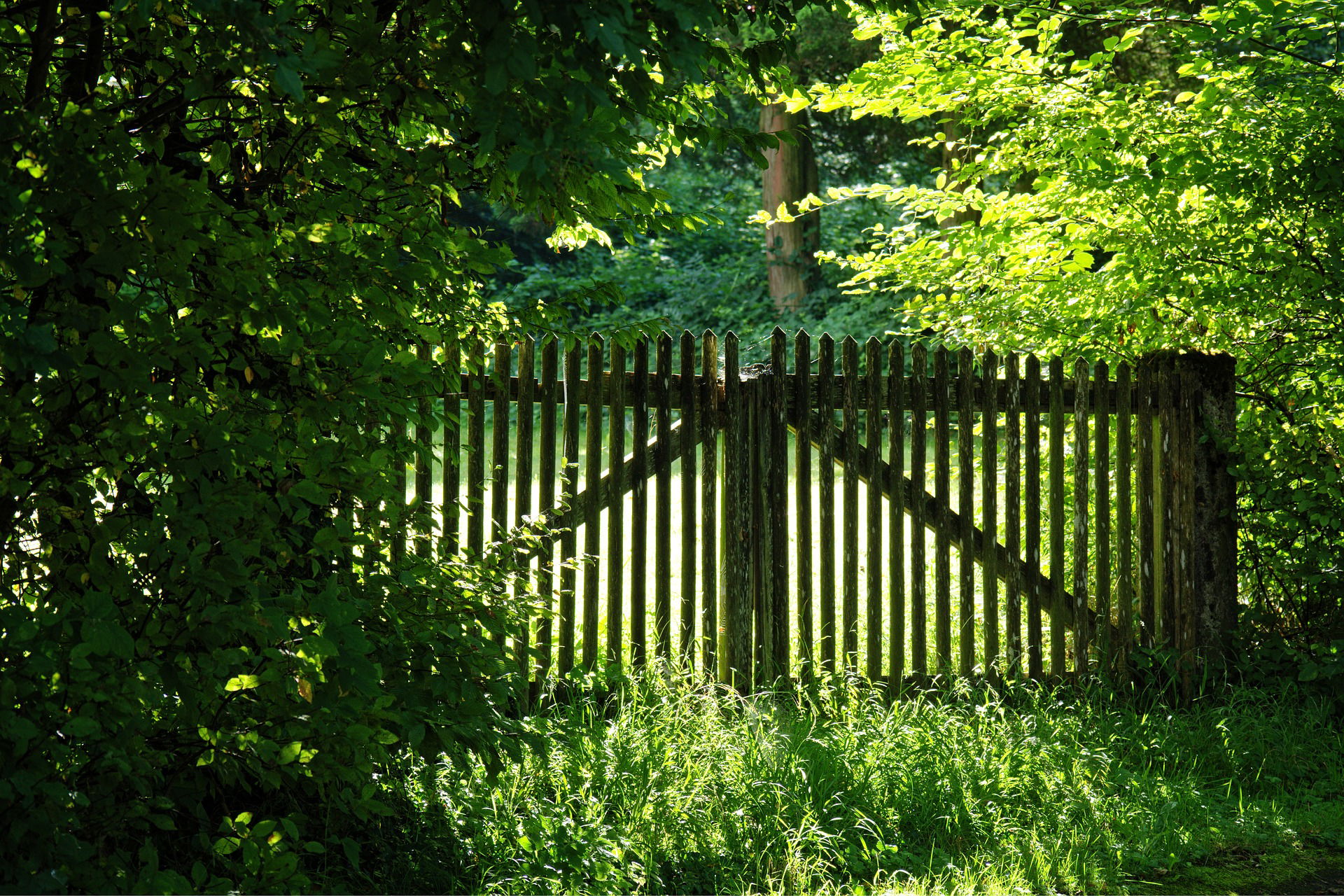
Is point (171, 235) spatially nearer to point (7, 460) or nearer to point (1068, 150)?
point (7, 460)

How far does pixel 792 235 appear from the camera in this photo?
60.3 feet

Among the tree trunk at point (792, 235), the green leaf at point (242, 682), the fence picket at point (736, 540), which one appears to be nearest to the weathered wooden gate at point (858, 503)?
the fence picket at point (736, 540)

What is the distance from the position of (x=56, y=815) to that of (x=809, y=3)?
7.81 feet

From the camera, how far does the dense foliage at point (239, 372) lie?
6.89ft

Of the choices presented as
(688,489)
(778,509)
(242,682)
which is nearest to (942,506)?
(778,509)

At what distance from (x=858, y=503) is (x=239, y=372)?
3.07 metres

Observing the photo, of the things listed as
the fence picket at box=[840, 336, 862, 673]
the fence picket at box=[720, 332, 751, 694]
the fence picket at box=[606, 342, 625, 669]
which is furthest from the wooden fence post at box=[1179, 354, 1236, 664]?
the fence picket at box=[606, 342, 625, 669]

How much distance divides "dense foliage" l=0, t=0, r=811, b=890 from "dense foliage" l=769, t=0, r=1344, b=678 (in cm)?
305

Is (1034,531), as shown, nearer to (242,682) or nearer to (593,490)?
(593,490)

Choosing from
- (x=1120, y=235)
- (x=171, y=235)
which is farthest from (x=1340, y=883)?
(x=171, y=235)

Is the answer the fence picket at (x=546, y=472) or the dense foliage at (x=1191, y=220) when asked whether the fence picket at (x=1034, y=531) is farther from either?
the fence picket at (x=546, y=472)

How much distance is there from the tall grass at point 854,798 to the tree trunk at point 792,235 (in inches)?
524

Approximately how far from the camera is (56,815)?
6.88 ft

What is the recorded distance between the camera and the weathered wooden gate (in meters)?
4.80
